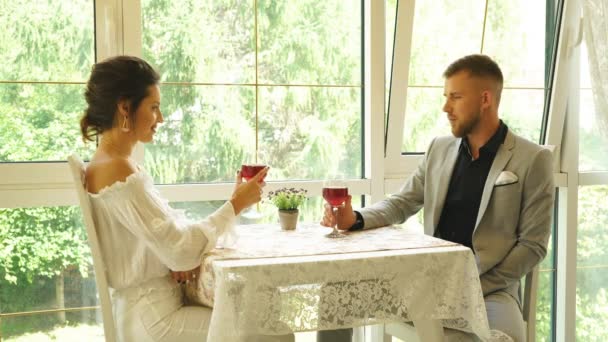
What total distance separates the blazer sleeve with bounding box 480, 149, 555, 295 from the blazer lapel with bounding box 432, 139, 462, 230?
12.9 inches

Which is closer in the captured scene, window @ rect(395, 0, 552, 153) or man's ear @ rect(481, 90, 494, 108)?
man's ear @ rect(481, 90, 494, 108)

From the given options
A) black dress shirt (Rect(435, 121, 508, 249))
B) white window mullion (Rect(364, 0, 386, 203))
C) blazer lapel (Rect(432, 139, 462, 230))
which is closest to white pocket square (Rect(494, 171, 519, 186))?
black dress shirt (Rect(435, 121, 508, 249))

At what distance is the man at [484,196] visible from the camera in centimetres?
275

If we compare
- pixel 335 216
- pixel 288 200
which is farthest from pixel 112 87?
pixel 335 216

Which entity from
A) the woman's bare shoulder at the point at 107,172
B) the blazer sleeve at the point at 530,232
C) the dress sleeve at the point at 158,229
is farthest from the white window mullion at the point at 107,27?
the blazer sleeve at the point at 530,232

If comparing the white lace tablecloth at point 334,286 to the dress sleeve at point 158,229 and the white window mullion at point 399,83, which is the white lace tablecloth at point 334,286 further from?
the white window mullion at point 399,83

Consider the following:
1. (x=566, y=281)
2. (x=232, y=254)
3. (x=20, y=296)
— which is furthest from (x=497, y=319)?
(x=20, y=296)

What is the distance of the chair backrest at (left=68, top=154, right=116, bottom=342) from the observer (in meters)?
2.35

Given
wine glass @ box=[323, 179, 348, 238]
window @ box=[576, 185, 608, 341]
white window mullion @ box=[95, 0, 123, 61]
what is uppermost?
white window mullion @ box=[95, 0, 123, 61]

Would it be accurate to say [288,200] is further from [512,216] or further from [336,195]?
[512,216]

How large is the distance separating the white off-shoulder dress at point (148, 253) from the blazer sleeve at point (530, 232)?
3.44 feet

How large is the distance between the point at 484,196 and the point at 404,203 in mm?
400

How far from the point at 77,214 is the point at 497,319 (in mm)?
1827

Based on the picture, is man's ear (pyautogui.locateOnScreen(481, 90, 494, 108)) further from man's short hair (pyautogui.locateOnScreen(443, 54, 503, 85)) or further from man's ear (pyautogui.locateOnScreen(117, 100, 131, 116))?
man's ear (pyautogui.locateOnScreen(117, 100, 131, 116))
